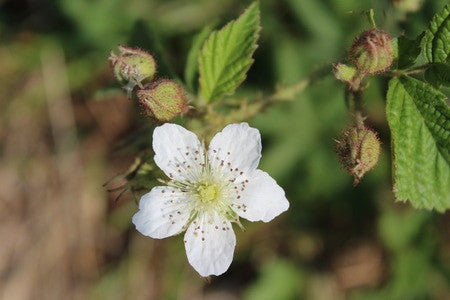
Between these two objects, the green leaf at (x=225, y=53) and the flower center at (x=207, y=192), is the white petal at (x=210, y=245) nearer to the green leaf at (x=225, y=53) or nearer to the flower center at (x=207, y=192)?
the flower center at (x=207, y=192)

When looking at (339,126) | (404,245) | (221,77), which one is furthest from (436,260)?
(221,77)

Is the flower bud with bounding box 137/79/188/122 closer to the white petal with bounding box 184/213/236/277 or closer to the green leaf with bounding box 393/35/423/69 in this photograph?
the white petal with bounding box 184/213/236/277

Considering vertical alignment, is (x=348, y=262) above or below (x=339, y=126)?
below

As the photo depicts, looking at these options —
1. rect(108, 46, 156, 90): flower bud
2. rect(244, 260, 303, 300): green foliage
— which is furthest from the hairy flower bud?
rect(244, 260, 303, 300): green foliage

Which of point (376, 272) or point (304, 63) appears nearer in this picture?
point (304, 63)

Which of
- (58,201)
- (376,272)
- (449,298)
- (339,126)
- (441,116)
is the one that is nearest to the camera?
(441,116)

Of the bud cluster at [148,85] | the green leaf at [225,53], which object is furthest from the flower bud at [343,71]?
the bud cluster at [148,85]

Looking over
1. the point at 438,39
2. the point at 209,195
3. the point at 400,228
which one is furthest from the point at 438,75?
the point at 400,228

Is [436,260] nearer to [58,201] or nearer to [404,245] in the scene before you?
[404,245]
